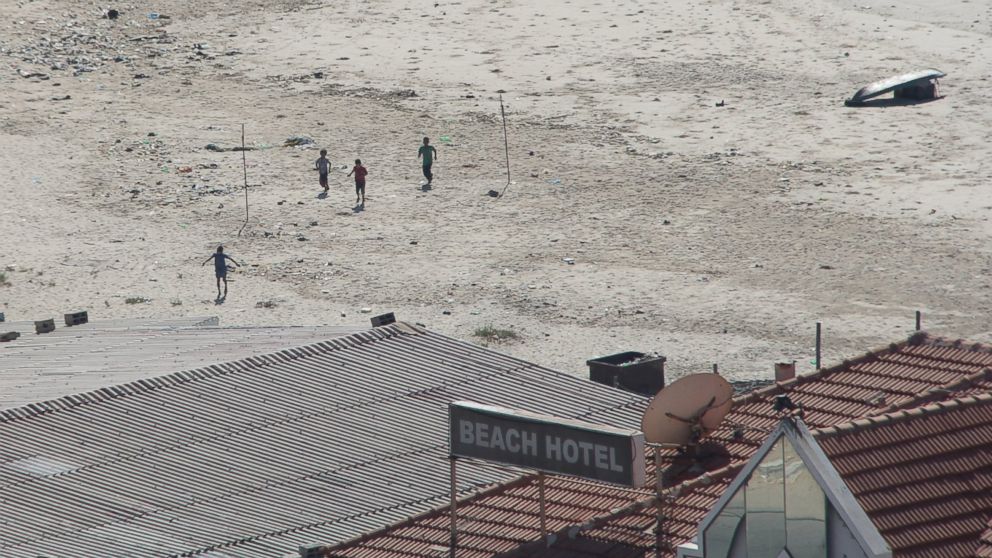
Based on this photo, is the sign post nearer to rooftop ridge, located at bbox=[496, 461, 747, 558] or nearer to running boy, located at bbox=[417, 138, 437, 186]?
rooftop ridge, located at bbox=[496, 461, 747, 558]

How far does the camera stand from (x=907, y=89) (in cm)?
3725

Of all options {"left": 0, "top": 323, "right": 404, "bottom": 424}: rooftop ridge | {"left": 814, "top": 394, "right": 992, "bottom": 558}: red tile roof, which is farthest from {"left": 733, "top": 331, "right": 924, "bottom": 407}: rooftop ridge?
{"left": 0, "top": 323, "right": 404, "bottom": 424}: rooftop ridge

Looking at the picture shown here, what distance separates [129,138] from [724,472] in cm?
2669

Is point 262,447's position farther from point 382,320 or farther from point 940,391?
point 940,391

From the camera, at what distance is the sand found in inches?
1118

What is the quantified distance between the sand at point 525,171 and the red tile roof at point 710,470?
987 centimetres

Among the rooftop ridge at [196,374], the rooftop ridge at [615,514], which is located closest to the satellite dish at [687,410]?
the rooftop ridge at [615,514]

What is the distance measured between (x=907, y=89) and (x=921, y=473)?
26648mm

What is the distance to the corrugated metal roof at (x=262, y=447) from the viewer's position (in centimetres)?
1562

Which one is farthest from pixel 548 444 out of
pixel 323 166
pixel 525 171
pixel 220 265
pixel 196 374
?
pixel 525 171

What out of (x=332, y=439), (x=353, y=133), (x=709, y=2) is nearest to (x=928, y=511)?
(x=332, y=439)

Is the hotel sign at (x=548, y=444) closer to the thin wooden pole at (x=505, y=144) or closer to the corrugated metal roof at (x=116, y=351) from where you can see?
the corrugated metal roof at (x=116, y=351)

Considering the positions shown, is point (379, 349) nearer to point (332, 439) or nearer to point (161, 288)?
point (332, 439)

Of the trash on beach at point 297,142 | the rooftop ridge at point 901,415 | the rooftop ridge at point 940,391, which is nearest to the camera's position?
the rooftop ridge at point 901,415
